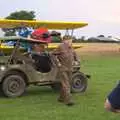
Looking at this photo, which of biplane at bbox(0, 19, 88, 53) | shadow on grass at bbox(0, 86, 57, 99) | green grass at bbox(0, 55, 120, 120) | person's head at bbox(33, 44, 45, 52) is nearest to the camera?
green grass at bbox(0, 55, 120, 120)

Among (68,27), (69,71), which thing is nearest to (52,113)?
(69,71)

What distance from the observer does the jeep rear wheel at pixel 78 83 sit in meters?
14.6

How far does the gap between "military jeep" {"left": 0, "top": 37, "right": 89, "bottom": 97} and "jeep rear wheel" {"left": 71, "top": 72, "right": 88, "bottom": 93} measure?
35 mm

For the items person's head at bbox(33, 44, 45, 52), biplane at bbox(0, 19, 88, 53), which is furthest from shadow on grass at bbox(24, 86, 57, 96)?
biplane at bbox(0, 19, 88, 53)

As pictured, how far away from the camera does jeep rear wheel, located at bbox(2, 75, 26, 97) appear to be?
13.4 meters

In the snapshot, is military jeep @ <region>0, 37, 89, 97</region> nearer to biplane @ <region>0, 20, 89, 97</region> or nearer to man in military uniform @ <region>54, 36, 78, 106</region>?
biplane @ <region>0, 20, 89, 97</region>

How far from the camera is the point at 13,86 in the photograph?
13.4 meters

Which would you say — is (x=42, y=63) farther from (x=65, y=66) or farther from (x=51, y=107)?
(x=51, y=107)

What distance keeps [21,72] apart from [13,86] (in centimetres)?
50

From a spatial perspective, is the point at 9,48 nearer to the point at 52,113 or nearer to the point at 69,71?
the point at 69,71

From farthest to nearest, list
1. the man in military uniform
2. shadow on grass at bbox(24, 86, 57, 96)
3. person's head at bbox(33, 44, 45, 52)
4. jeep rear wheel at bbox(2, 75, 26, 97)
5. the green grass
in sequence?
1. person's head at bbox(33, 44, 45, 52)
2. shadow on grass at bbox(24, 86, 57, 96)
3. jeep rear wheel at bbox(2, 75, 26, 97)
4. the man in military uniform
5. the green grass

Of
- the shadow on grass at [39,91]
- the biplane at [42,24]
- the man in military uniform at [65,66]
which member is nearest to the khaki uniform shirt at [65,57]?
the man in military uniform at [65,66]

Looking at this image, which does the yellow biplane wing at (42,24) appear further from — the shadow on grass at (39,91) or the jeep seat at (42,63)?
the jeep seat at (42,63)

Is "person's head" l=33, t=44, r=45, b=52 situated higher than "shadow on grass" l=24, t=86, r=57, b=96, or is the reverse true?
"person's head" l=33, t=44, r=45, b=52
